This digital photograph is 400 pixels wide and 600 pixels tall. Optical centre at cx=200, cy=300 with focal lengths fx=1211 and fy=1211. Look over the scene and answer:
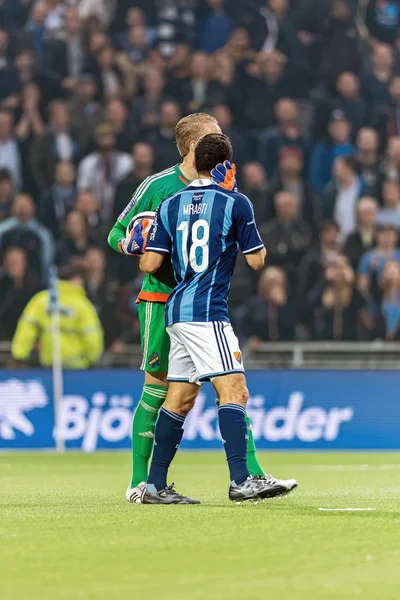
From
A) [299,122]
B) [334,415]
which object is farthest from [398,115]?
[334,415]

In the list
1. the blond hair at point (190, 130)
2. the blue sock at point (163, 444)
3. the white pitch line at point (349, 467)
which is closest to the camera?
the blue sock at point (163, 444)

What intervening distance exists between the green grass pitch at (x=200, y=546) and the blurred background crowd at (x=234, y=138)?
326 inches

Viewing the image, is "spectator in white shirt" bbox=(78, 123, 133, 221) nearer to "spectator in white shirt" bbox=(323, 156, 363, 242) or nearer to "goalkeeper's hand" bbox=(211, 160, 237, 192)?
"spectator in white shirt" bbox=(323, 156, 363, 242)

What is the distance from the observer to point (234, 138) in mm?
18422

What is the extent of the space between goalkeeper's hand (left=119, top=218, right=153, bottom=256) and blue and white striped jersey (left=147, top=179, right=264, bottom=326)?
187 mm

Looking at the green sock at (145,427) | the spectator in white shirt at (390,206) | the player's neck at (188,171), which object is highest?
the spectator in white shirt at (390,206)

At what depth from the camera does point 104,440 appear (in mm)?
15219

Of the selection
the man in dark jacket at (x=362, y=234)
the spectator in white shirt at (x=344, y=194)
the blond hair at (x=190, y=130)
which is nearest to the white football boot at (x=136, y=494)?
the blond hair at (x=190, y=130)

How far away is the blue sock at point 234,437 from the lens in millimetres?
6543

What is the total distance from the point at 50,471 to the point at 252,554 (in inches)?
276

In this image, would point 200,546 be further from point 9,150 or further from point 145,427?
point 9,150

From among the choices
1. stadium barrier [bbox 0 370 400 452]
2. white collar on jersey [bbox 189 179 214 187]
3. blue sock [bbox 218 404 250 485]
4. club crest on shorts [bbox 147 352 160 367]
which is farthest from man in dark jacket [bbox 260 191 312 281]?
blue sock [bbox 218 404 250 485]

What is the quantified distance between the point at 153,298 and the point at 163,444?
35.6 inches

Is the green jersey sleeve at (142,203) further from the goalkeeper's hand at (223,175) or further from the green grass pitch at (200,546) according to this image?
the green grass pitch at (200,546)
